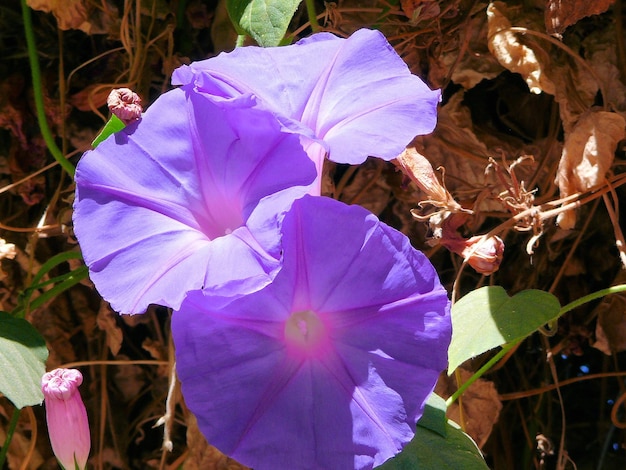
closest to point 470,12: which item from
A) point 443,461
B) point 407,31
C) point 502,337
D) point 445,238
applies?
point 407,31

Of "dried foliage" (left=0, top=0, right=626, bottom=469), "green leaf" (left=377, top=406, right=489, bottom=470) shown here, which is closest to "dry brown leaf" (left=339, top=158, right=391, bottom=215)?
"dried foliage" (left=0, top=0, right=626, bottom=469)

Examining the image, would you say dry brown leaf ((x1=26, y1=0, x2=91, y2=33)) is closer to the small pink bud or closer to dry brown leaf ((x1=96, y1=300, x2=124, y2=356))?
dry brown leaf ((x1=96, y1=300, x2=124, y2=356))

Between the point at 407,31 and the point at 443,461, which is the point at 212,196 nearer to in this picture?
the point at 443,461

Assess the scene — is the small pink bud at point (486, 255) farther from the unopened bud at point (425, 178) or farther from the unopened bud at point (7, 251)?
the unopened bud at point (7, 251)

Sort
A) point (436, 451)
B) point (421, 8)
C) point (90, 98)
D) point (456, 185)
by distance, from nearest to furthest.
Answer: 1. point (436, 451)
2. point (421, 8)
3. point (456, 185)
4. point (90, 98)

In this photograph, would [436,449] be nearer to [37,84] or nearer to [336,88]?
[336,88]

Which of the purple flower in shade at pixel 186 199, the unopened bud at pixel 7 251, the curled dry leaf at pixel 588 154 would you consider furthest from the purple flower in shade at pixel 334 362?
the unopened bud at pixel 7 251

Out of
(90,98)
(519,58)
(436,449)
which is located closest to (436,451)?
(436,449)
